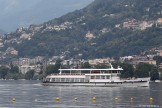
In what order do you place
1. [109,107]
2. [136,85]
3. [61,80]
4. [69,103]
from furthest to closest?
[61,80], [136,85], [69,103], [109,107]

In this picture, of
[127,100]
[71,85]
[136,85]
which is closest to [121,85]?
[136,85]

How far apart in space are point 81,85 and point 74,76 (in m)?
3.62

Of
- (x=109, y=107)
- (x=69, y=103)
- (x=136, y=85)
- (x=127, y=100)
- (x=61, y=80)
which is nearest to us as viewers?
(x=109, y=107)

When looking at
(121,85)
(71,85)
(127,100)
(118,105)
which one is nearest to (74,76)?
(71,85)

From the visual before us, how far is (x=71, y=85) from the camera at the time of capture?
541 feet

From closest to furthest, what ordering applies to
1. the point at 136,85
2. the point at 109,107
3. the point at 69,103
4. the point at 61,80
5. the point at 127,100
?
the point at 109,107 < the point at 69,103 < the point at 127,100 < the point at 136,85 < the point at 61,80

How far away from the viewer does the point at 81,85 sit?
164250mm

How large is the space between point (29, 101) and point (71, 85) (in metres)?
65.1

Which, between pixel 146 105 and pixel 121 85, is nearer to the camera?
pixel 146 105

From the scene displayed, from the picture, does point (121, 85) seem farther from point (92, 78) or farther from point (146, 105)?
point (146, 105)

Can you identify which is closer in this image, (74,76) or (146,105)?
(146,105)

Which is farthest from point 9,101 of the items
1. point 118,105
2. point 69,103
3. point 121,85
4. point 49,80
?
point 49,80

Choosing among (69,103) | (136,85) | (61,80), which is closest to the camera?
(69,103)

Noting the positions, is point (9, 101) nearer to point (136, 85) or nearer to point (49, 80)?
point (136, 85)
